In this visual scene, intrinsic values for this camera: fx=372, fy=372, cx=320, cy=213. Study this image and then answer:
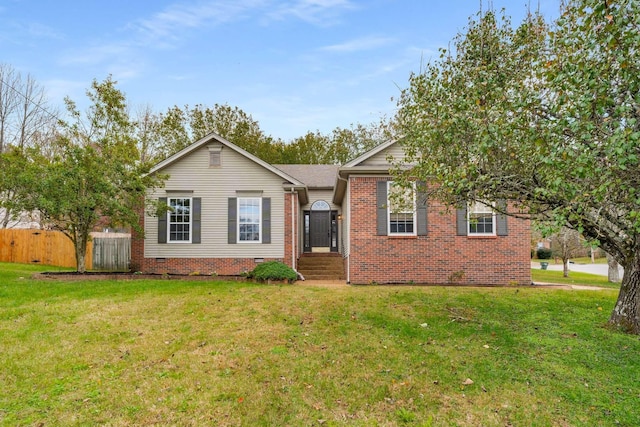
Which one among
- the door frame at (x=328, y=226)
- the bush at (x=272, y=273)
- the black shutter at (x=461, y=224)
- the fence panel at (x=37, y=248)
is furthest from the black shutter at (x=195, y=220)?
the black shutter at (x=461, y=224)

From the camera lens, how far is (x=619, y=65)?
4.22 m

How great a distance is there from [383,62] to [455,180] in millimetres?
A: 7180

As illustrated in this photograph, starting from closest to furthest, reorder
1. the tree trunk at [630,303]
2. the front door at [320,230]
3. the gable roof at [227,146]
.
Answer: the tree trunk at [630,303], the gable roof at [227,146], the front door at [320,230]

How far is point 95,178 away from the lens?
37.4 ft

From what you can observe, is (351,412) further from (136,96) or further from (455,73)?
(136,96)

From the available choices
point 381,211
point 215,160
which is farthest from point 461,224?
point 215,160

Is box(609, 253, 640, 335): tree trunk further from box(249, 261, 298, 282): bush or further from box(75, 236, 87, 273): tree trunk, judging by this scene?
box(75, 236, 87, 273): tree trunk

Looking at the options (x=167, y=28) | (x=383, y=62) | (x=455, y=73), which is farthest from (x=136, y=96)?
(x=455, y=73)

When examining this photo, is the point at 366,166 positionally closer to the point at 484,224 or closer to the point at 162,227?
the point at 484,224

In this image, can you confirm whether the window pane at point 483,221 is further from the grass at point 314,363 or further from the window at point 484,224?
the grass at point 314,363

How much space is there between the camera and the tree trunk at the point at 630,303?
612 cm

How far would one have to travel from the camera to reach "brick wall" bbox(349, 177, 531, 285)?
38.2 ft

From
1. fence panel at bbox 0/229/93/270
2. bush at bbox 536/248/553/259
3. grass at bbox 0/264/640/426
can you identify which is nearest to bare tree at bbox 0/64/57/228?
fence panel at bbox 0/229/93/270

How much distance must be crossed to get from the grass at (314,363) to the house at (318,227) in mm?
3242
